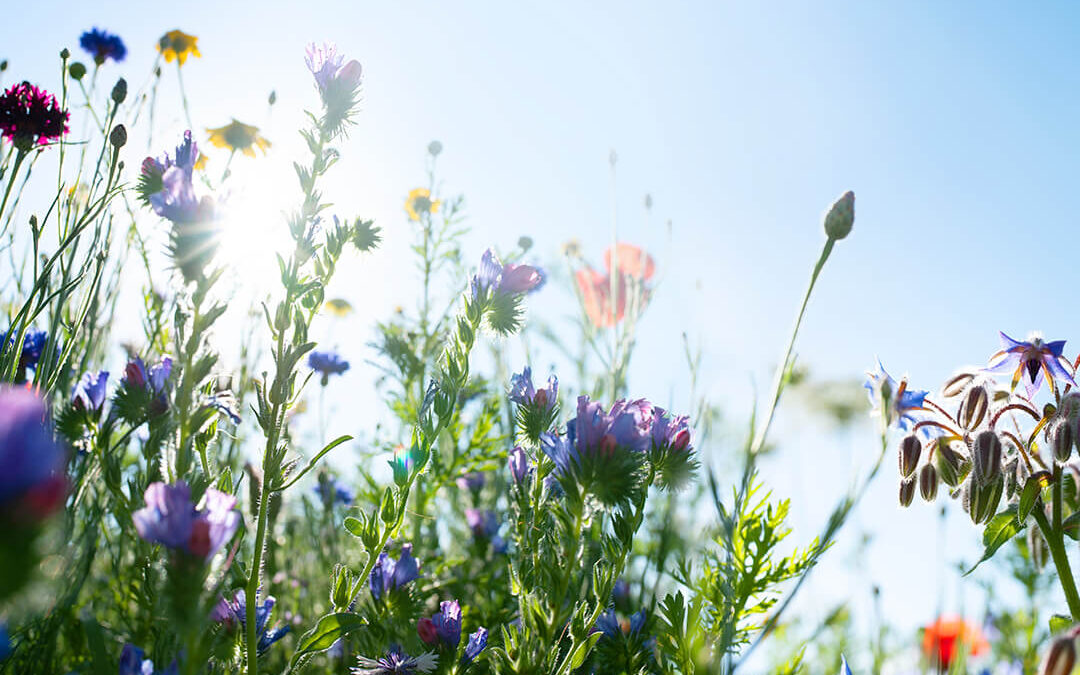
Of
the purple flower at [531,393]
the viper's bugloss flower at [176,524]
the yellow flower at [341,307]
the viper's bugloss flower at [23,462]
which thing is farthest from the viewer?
the yellow flower at [341,307]

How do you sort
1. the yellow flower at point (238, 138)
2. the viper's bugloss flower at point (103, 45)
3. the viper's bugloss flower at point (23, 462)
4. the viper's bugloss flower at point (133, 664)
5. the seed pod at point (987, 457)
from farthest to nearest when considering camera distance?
the yellow flower at point (238, 138) → the viper's bugloss flower at point (103, 45) → the seed pod at point (987, 457) → the viper's bugloss flower at point (133, 664) → the viper's bugloss flower at point (23, 462)

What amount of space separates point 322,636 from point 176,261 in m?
0.57

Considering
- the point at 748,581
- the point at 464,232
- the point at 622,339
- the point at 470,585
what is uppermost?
the point at 464,232

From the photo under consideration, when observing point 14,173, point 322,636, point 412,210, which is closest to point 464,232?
point 412,210

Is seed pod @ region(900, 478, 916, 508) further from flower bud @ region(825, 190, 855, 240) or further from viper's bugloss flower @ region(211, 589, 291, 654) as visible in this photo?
viper's bugloss flower @ region(211, 589, 291, 654)

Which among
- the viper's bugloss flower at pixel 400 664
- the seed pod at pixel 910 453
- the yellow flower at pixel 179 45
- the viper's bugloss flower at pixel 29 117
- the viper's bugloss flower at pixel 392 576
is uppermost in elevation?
the yellow flower at pixel 179 45

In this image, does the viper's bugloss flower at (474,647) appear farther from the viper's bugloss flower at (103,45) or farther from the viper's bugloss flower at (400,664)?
the viper's bugloss flower at (103,45)

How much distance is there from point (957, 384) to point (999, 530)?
0.81 feet

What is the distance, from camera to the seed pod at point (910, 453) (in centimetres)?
125

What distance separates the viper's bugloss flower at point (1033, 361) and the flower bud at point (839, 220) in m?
0.38

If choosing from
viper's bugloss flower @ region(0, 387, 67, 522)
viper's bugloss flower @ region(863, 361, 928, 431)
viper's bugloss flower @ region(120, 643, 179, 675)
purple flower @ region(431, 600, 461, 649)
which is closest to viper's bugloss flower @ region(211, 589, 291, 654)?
viper's bugloss flower @ region(120, 643, 179, 675)

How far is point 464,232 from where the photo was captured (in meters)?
2.91

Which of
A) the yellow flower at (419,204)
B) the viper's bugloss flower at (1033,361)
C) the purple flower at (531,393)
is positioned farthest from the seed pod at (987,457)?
the yellow flower at (419,204)

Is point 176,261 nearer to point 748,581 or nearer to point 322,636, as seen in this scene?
point 322,636
